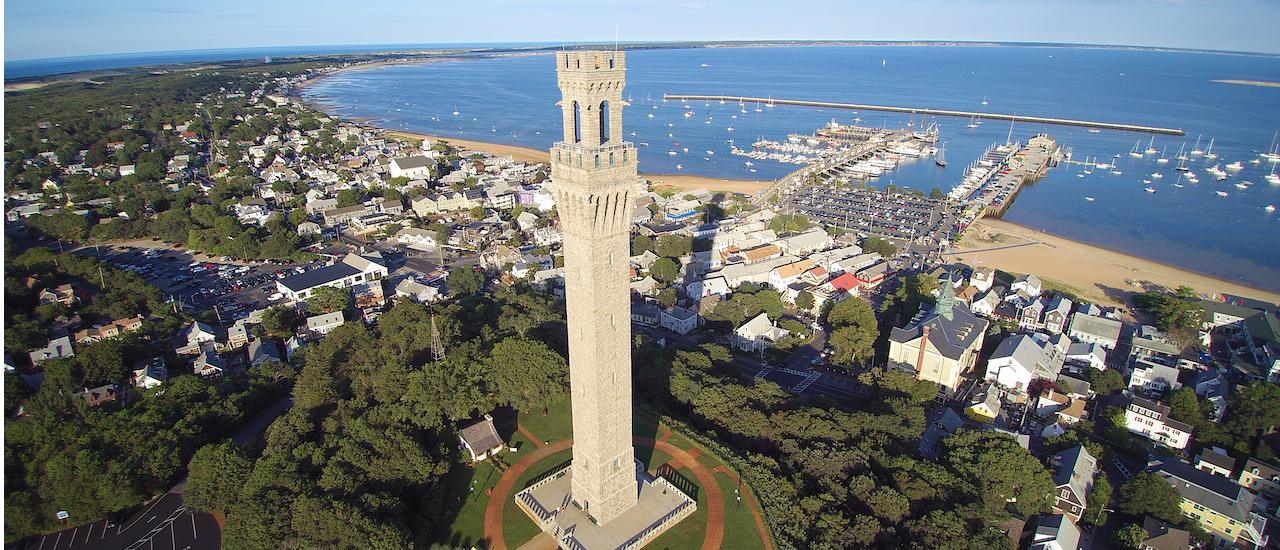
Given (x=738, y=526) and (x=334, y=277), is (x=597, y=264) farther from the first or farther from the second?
(x=334, y=277)

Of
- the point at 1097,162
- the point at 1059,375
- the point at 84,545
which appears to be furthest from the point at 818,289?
the point at 1097,162

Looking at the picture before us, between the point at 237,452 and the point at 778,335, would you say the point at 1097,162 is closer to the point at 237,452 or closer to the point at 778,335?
the point at 778,335

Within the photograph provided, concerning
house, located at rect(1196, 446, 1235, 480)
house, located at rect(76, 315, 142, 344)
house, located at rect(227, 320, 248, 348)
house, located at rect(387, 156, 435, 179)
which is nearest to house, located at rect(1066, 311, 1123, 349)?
house, located at rect(1196, 446, 1235, 480)

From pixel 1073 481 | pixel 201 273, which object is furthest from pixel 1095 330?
pixel 201 273

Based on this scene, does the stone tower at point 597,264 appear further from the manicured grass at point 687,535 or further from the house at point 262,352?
the house at point 262,352

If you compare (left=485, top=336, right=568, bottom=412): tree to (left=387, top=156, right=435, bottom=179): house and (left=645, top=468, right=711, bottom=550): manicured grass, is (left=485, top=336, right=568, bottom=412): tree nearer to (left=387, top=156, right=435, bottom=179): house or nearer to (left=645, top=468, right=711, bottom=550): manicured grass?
(left=645, top=468, right=711, bottom=550): manicured grass

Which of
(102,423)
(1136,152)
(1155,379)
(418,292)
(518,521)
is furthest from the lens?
(1136,152)

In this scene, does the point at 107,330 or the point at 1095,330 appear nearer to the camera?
the point at 107,330
